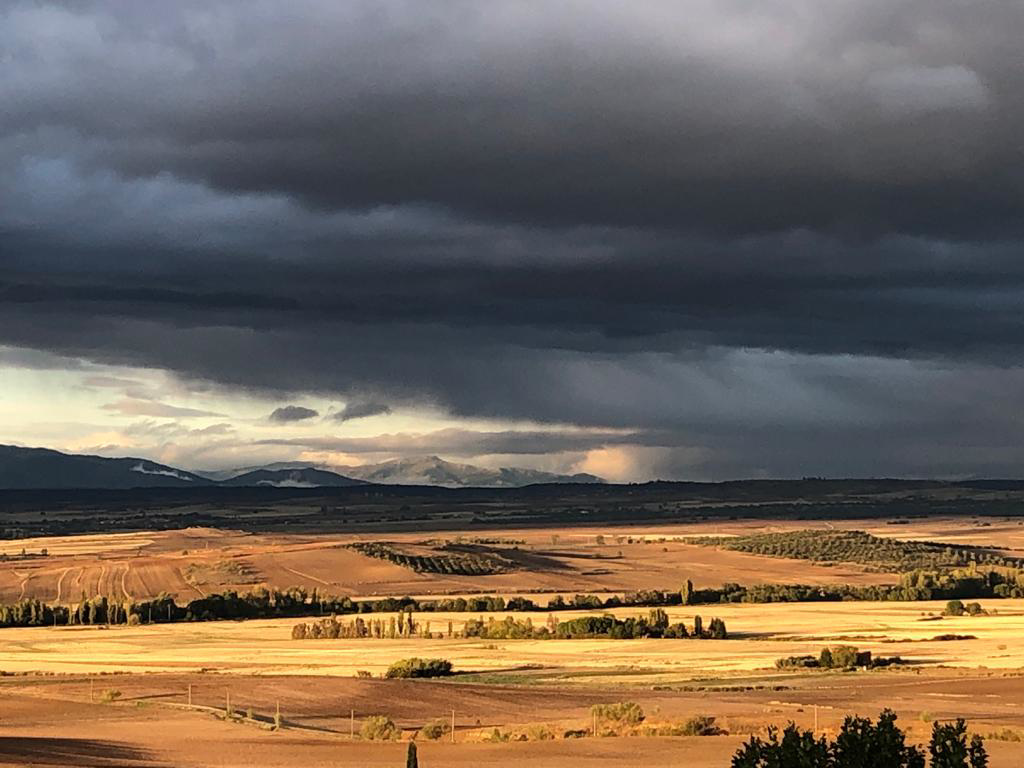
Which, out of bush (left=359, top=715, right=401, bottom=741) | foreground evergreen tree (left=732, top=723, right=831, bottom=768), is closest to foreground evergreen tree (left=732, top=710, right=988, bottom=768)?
foreground evergreen tree (left=732, top=723, right=831, bottom=768)

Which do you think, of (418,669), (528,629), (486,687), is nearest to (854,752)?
(486,687)

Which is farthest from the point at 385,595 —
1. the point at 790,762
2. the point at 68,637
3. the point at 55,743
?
the point at 790,762

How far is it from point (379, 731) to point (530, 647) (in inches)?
1791

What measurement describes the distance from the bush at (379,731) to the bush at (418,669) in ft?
79.9

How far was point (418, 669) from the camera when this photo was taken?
92.4 m

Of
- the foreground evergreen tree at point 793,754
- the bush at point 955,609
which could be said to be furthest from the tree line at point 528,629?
the foreground evergreen tree at point 793,754

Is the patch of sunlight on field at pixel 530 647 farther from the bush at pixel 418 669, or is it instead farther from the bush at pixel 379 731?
the bush at pixel 379 731

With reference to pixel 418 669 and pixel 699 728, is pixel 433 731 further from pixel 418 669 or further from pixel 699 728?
pixel 418 669

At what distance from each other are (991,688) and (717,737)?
25.0 metres

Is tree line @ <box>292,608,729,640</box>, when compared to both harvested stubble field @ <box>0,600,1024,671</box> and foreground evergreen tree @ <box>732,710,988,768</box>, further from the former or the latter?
foreground evergreen tree @ <box>732,710,988,768</box>

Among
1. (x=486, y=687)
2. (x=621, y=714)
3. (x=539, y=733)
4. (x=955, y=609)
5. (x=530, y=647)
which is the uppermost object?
(x=955, y=609)

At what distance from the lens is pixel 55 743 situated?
204 feet

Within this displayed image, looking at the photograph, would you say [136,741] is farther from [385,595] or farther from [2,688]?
[385,595]

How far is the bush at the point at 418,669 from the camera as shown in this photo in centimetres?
9181
